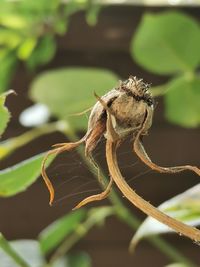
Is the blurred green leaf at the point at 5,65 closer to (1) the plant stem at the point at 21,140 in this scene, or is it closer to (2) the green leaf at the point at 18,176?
(1) the plant stem at the point at 21,140

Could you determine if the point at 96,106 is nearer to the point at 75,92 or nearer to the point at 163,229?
the point at 163,229

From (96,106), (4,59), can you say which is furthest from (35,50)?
(96,106)

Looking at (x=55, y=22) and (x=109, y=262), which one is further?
(x=109, y=262)

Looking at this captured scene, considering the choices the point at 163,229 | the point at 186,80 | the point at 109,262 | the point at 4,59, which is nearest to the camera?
the point at 163,229

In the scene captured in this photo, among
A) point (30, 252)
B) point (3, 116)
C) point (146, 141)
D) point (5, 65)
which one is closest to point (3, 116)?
point (3, 116)

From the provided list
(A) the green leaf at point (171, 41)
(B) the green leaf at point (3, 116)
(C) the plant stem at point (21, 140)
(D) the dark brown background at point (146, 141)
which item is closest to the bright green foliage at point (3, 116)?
(B) the green leaf at point (3, 116)

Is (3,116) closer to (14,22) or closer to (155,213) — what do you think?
(155,213)
